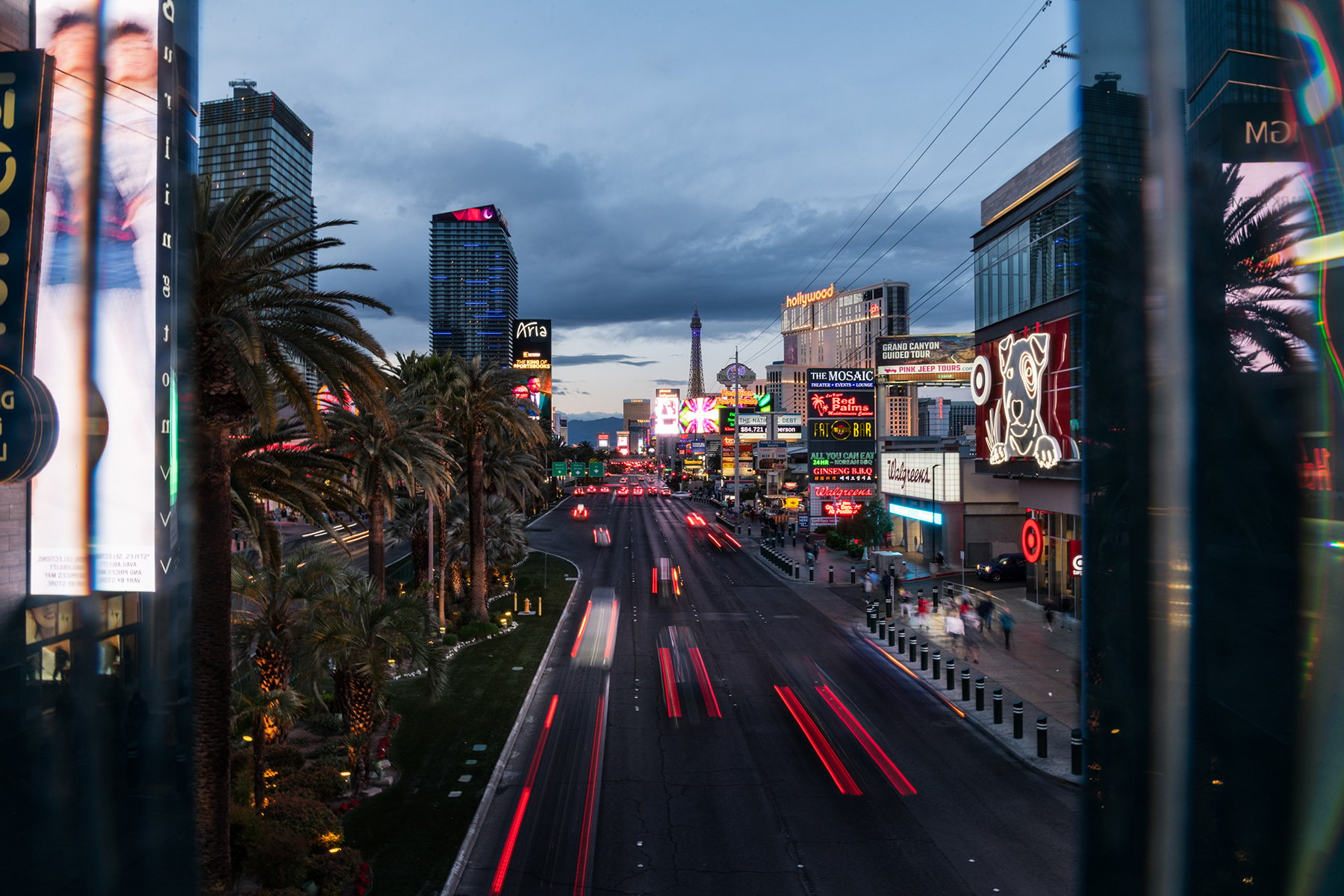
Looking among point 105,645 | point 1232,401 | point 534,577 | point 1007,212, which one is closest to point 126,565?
point 105,645

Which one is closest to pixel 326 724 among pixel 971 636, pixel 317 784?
pixel 317 784

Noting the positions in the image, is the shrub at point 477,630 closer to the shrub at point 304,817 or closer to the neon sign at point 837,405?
the shrub at point 304,817

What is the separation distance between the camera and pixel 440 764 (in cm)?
1641

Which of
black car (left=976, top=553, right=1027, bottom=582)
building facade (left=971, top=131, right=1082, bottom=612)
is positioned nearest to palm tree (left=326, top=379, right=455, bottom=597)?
building facade (left=971, top=131, right=1082, bottom=612)

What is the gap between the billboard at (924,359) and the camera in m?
69.4

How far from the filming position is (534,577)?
42906 mm

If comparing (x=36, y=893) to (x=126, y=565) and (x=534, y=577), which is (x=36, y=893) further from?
(x=534, y=577)

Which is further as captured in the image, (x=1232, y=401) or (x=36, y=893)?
(x=36, y=893)

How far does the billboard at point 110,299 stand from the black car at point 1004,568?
38375mm

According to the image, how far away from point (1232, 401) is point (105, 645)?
913cm

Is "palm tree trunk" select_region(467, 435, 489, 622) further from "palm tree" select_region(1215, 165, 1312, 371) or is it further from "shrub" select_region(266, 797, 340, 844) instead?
"palm tree" select_region(1215, 165, 1312, 371)

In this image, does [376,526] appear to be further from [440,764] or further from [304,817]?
[304,817]

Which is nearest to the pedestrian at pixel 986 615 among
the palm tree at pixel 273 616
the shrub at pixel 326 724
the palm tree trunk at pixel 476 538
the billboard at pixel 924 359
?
the palm tree trunk at pixel 476 538

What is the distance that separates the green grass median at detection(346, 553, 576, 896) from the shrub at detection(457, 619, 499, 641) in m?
0.90
